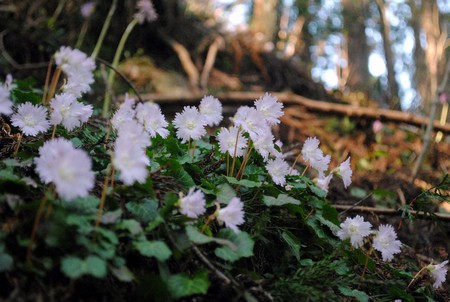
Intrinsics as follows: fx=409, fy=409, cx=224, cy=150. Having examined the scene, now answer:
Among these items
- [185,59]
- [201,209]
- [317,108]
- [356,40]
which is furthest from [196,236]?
[356,40]

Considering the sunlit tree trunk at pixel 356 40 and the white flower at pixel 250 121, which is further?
the sunlit tree trunk at pixel 356 40

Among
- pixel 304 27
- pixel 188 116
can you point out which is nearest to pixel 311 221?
pixel 188 116

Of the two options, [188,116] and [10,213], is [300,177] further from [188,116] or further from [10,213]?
[10,213]

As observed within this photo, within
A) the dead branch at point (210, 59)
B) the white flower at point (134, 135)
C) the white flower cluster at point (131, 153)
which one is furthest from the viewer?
the dead branch at point (210, 59)

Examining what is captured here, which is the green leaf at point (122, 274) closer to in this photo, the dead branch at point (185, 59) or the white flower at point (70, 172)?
the white flower at point (70, 172)

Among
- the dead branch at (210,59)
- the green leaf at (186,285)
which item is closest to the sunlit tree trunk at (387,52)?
the dead branch at (210,59)

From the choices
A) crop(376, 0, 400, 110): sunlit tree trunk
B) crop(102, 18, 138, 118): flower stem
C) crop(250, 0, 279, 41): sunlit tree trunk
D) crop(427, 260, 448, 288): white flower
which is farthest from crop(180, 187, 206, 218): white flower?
crop(250, 0, 279, 41): sunlit tree trunk
